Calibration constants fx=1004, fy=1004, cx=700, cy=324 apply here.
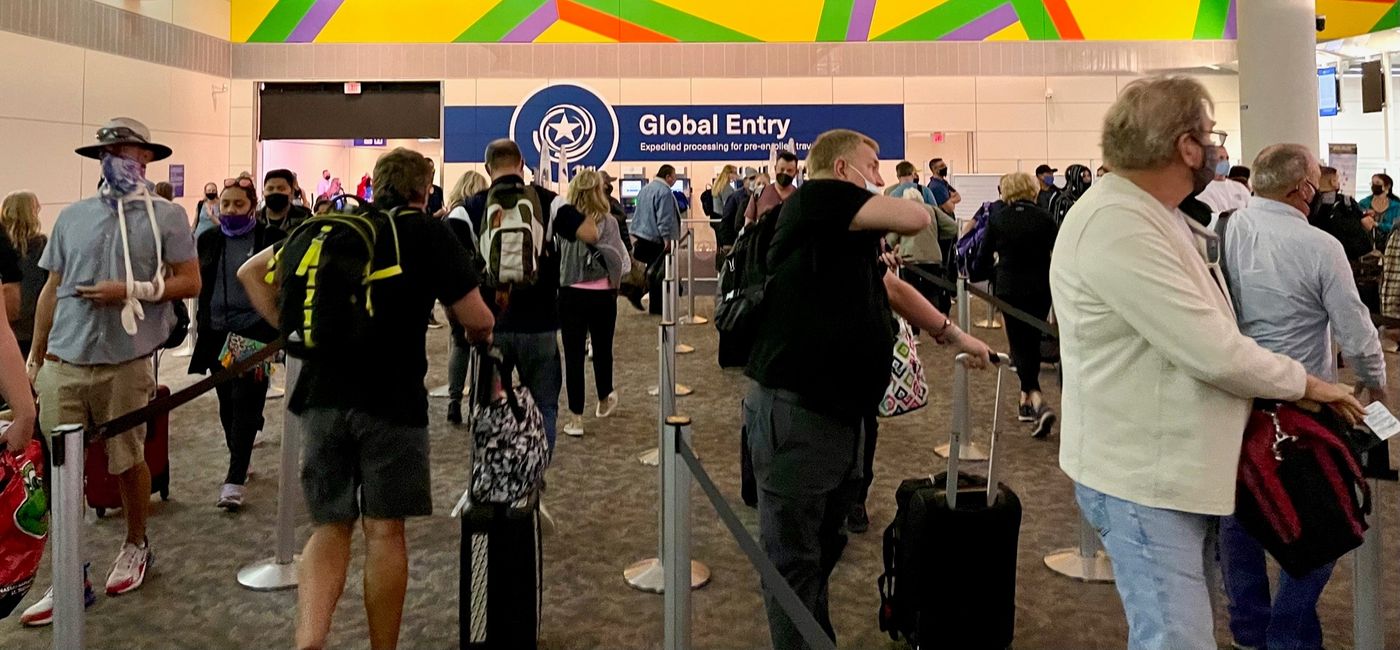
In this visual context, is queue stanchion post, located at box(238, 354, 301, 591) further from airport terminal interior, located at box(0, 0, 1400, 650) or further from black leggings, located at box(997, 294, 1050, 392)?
black leggings, located at box(997, 294, 1050, 392)

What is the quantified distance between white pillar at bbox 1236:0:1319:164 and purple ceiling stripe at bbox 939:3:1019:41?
6054 mm

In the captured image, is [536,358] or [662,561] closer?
[662,561]

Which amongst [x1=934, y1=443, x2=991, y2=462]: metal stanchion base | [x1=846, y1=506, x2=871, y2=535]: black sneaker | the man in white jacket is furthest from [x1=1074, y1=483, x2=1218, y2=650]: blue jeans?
[x1=934, y1=443, x2=991, y2=462]: metal stanchion base

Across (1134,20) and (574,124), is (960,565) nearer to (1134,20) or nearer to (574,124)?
(574,124)

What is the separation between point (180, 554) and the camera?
418cm

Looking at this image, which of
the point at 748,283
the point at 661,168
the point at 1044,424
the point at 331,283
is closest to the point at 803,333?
the point at 748,283

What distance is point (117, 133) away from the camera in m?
3.55

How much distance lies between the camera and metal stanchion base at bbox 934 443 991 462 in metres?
5.45

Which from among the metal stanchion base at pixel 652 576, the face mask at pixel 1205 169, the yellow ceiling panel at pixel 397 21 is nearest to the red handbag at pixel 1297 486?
the face mask at pixel 1205 169

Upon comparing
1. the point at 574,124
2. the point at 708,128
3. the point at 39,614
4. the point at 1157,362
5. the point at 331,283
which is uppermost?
the point at 708,128

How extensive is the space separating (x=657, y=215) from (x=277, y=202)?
4.88 m

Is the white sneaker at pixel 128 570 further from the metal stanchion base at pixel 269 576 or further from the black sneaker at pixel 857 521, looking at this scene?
the black sneaker at pixel 857 521

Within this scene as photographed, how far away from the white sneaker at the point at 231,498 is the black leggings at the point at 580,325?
1.90 metres

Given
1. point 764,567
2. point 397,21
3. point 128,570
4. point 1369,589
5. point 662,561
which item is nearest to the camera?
point 764,567
